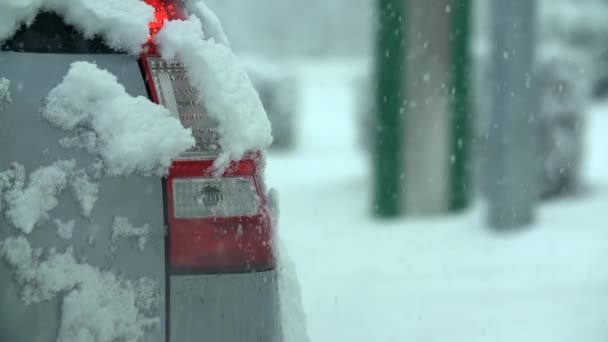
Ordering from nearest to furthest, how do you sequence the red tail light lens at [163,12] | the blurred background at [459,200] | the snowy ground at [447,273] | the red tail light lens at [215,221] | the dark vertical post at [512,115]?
1. the red tail light lens at [215,221]
2. the red tail light lens at [163,12]
3. the snowy ground at [447,273]
4. the blurred background at [459,200]
5. the dark vertical post at [512,115]

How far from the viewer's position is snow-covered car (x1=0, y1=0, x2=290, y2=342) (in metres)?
2.53

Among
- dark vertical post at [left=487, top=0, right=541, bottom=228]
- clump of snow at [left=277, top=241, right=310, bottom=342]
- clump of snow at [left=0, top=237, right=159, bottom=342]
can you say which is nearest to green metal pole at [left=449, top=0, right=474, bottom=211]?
dark vertical post at [left=487, top=0, right=541, bottom=228]

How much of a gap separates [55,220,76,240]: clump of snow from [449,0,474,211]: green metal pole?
616cm

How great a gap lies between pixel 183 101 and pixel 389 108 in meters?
5.69

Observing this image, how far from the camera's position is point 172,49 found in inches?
108

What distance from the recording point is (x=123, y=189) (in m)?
2.57

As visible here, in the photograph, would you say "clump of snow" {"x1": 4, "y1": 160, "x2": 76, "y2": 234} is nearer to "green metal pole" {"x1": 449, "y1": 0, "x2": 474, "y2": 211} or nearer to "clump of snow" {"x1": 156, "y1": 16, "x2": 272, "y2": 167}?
"clump of snow" {"x1": 156, "y1": 16, "x2": 272, "y2": 167}

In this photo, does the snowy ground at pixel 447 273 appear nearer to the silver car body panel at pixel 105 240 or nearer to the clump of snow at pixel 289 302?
the clump of snow at pixel 289 302

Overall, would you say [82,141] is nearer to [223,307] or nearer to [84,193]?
[84,193]

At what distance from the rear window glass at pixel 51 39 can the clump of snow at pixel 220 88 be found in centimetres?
19

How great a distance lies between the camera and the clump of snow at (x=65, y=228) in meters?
2.52

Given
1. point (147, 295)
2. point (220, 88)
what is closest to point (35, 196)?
point (147, 295)

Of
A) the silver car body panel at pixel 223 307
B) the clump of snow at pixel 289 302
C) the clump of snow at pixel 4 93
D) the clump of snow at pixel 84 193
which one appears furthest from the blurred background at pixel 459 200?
the clump of snow at pixel 4 93

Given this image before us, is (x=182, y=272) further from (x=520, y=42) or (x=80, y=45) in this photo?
(x=520, y=42)
